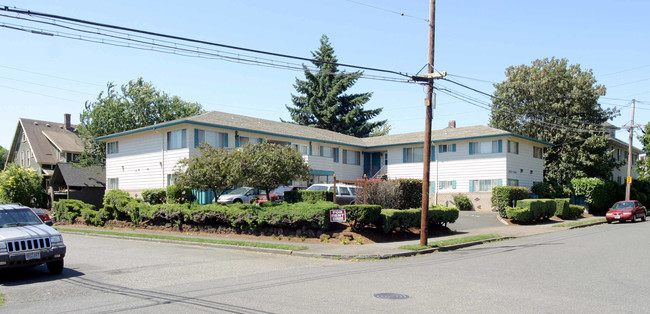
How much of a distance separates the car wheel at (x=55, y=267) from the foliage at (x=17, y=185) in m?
35.2

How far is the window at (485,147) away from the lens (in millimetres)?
38688

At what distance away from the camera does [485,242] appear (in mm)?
20562

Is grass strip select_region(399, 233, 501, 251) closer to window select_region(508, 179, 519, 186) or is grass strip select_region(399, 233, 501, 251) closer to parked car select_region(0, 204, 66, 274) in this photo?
parked car select_region(0, 204, 66, 274)

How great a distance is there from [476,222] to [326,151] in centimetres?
1585

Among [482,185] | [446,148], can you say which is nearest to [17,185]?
[446,148]

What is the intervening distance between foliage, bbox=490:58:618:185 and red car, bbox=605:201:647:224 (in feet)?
31.2

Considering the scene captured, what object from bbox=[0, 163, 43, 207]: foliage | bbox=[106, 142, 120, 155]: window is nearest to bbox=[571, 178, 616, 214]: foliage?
bbox=[106, 142, 120, 155]: window

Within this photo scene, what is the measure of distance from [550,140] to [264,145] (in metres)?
31.6

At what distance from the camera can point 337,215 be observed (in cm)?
1927

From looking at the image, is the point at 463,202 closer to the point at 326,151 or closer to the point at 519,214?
the point at 519,214

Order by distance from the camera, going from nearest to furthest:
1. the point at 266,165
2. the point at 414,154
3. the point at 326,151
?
the point at 266,165
the point at 326,151
the point at 414,154

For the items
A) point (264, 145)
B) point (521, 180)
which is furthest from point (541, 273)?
point (521, 180)

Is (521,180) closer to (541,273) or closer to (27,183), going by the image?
(541,273)

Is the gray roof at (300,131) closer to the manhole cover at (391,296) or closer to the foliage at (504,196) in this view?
the foliage at (504,196)
